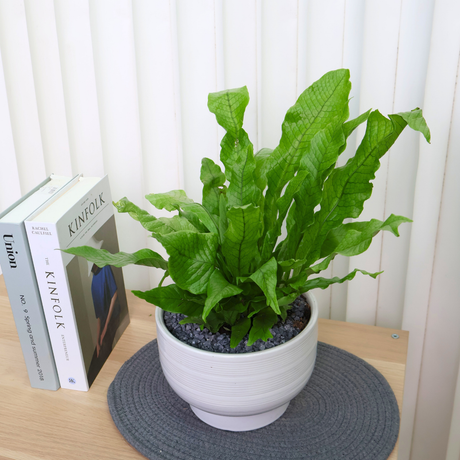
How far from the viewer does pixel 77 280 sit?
668 mm

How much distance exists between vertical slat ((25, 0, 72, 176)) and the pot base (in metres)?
0.56

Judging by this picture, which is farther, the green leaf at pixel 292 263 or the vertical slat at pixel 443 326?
the vertical slat at pixel 443 326

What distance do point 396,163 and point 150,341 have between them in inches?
19.0

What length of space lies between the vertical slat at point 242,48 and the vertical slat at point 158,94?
9 cm

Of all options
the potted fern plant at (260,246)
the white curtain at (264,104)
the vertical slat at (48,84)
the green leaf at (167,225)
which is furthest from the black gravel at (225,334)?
the vertical slat at (48,84)

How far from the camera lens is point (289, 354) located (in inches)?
21.8

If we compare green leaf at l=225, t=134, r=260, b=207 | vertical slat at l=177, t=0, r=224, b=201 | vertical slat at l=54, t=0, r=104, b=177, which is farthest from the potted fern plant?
vertical slat at l=54, t=0, r=104, b=177

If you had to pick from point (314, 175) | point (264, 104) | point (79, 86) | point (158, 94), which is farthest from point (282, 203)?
point (79, 86)

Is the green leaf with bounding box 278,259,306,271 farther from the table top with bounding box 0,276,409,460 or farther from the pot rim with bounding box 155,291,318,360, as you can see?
the table top with bounding box 0,276,409,460

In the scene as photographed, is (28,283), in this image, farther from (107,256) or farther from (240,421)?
(240,421)

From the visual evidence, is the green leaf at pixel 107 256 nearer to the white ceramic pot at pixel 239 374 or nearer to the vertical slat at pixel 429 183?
the white ceramic pot at pixel 239 374

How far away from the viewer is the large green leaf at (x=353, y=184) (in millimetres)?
515

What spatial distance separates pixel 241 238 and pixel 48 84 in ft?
1.91

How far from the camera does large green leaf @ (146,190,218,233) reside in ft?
1.88
